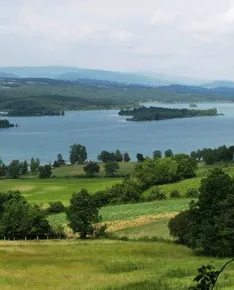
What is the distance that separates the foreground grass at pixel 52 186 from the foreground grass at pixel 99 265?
31346 mm

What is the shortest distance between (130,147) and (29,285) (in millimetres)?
119978

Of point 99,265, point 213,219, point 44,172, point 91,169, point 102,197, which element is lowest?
point 44,172

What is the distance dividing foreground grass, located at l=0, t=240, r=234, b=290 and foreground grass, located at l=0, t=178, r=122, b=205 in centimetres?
3135

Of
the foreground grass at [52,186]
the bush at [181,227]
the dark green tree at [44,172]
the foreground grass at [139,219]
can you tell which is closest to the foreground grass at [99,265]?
the bush at [181,227]

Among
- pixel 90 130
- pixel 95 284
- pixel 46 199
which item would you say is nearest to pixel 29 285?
pixel 95 284

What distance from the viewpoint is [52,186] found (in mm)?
82625

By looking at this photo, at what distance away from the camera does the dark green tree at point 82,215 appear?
40312 mm

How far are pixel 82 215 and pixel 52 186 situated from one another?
42.9 meters

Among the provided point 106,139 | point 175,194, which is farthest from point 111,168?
point 106,139

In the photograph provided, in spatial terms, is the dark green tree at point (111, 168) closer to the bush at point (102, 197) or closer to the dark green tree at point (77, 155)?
the dark green tree at point (77, 155)

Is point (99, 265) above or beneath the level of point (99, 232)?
above

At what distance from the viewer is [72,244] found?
35.6 meters

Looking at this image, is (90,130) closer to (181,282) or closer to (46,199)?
(46,199)

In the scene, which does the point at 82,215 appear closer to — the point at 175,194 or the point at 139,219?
the point at 139,219
